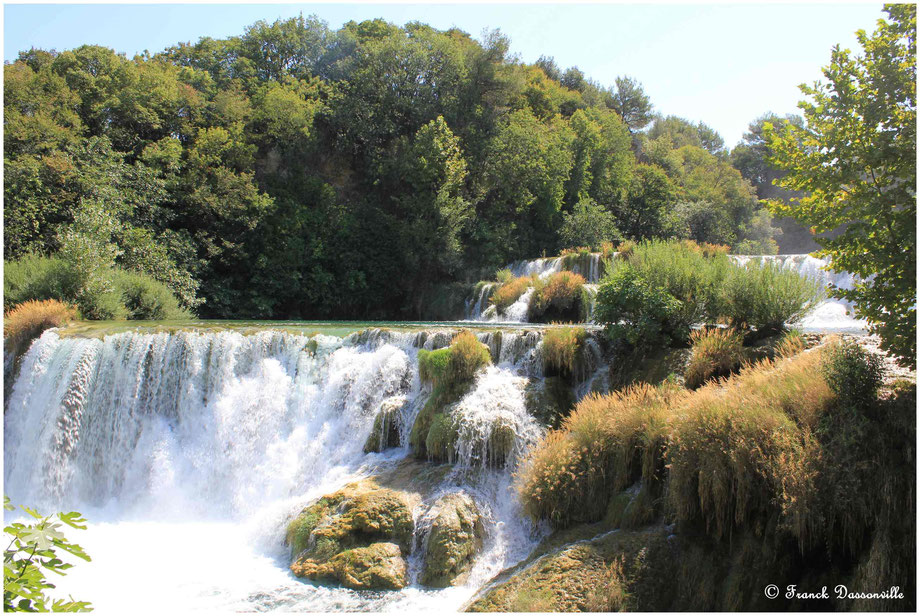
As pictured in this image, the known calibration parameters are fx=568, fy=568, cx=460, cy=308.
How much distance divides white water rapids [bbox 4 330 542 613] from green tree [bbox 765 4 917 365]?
4658 millimetres

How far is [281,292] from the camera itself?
2245cm

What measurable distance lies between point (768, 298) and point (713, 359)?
4.78 ft

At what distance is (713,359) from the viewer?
7844 millimetres

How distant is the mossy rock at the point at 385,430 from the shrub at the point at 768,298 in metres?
5.61

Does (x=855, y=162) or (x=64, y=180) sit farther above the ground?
(x=64, y=180)

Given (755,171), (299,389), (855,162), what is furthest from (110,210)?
(755,171)

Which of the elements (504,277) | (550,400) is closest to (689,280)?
(550,400)

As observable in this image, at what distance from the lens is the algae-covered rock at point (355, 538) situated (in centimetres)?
695

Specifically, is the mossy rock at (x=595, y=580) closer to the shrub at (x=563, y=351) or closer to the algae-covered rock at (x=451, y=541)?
the algae-covered rock at (x=451, y=541)

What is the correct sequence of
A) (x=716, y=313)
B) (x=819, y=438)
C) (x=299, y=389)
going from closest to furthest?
(x=819, y=438)
(x=716, y=313)
(x=299, y=389)

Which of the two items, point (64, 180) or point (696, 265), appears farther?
point (64, 180)

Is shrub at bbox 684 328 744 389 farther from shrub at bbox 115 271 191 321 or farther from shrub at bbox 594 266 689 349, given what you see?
shrub at bbox 115 271 191 321

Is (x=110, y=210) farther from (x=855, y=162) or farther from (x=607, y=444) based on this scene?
(x=855, y=162)

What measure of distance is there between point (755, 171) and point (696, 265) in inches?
1842
